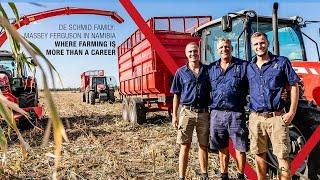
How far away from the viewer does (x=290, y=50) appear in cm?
513

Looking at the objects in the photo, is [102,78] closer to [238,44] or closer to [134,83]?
[134,83]

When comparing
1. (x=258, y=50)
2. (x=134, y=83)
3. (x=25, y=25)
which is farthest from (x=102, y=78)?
(x=258, y=50)

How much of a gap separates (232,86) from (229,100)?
130 mm

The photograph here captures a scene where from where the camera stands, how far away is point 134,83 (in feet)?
34.6

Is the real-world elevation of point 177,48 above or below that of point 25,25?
below

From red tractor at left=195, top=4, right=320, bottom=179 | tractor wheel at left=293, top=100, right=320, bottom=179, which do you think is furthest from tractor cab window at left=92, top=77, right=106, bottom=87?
tractor wheel at left=293, top=100, right=320, bottom=179

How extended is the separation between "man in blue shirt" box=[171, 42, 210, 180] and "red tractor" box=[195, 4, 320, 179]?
711mm

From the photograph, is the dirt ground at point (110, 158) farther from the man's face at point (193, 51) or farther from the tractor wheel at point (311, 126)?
the man's face at point (193, 51)

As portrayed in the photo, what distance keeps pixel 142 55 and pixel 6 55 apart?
3.40 meters

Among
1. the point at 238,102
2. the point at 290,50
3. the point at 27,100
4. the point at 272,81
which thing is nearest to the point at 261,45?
the point at 272,81

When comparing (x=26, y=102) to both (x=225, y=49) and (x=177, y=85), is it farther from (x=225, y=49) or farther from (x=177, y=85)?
(x=225, y=49)

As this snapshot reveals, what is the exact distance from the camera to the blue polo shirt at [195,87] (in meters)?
3.86

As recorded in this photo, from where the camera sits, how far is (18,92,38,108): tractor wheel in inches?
344

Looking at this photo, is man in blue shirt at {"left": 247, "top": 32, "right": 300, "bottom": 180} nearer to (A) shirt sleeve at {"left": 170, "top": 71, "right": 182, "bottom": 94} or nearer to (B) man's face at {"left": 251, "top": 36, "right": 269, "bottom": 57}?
(B) man's face at {"left": 251, "top": 36, "right": 269, "bottom": 57}
